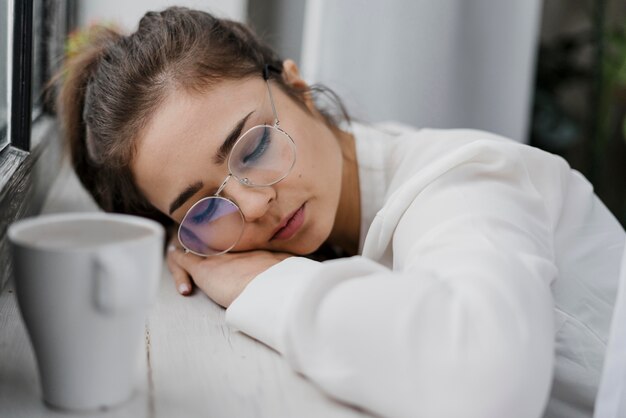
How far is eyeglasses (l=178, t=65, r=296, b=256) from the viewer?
0.91m

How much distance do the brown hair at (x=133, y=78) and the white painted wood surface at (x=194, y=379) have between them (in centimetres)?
31

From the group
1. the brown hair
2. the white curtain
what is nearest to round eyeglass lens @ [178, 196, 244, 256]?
the brown hair

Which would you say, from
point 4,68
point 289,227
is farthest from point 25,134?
point 289,227

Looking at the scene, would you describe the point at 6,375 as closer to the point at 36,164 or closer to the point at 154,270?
the point at 154,270

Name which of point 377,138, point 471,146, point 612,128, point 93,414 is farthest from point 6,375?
point 612,128

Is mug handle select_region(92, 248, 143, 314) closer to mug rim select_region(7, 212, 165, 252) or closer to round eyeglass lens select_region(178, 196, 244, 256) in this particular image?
mug rim select_region(7, 212, 165, 252)

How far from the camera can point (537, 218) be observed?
2.55 ft

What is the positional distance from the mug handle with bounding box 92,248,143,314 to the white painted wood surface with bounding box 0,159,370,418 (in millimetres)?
99

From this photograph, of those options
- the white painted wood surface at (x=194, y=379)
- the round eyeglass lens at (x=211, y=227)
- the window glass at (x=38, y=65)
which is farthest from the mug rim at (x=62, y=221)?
the window glass at (x=38, y=65)

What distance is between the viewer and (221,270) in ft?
2.87

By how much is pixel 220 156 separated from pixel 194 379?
0.36 m

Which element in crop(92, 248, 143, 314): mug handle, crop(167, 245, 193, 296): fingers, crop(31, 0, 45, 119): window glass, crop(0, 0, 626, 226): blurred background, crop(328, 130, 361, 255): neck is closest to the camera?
crop(92, 248, 143, 314): mug handle

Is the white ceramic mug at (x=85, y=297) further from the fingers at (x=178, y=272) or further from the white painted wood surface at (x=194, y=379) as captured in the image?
the fingers at (x=178, y=272)

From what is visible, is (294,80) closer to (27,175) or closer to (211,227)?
(211,227)
